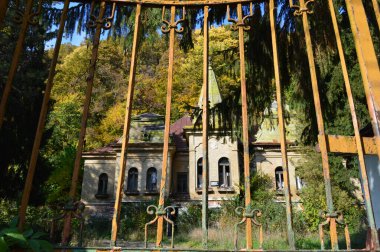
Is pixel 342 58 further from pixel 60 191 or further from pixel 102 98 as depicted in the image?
pixel 102 98

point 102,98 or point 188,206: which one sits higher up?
point 102,98

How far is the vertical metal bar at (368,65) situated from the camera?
2.42 m

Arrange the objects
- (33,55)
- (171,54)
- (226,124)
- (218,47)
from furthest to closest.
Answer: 1. (218,47)
2. (33,55)
3. (226,124)
4. (171,54)

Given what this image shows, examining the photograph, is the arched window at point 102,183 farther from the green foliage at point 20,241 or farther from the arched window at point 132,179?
the green foliage at point 20,241

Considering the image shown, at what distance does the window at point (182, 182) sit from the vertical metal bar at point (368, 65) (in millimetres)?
20602

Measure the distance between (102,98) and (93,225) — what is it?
15973 mm

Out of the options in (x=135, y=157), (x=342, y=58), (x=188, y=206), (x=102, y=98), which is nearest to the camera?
(x=342, y=58)

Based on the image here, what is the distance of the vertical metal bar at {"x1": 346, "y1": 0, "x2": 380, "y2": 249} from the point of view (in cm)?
242

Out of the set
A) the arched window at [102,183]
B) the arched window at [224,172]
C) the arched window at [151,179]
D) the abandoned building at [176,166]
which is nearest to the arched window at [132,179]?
the abandoned building at [176,166]

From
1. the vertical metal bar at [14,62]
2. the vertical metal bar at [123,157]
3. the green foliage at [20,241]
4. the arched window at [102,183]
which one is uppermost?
the arched window at [102,183]

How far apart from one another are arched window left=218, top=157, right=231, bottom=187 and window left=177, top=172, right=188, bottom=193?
2.63 m

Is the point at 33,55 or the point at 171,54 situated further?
the point at 33,55

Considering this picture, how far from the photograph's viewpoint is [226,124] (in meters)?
6.39

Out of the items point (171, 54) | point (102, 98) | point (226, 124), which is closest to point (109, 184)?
point (102, 98)
